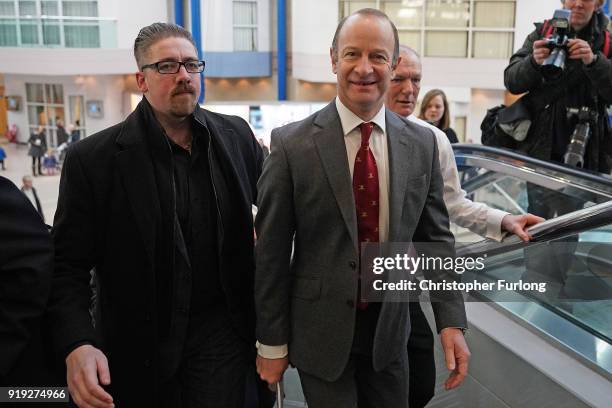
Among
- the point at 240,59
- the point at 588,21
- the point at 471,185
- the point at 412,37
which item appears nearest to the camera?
the point at 588,21

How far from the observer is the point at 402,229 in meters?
1.70

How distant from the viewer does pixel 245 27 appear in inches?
544

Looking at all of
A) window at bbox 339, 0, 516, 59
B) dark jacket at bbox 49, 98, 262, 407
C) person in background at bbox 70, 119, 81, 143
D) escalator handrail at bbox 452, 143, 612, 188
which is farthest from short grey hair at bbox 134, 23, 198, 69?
window at bbox 339, 0, 516, 59

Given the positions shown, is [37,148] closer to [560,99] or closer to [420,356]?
[560,99]

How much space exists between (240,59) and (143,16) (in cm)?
278

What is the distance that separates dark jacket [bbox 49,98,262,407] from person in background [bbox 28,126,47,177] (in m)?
9.01

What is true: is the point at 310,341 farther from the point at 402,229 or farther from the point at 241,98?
the point at 241,98

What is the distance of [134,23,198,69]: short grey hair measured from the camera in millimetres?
1882

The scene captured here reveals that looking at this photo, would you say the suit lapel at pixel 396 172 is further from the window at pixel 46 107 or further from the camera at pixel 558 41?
the window at pixel 46 107

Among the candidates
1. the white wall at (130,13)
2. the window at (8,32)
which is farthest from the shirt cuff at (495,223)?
the window at (8,32)

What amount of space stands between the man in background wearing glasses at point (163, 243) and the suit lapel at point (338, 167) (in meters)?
0.42

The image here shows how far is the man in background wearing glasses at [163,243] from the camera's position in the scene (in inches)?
72.1

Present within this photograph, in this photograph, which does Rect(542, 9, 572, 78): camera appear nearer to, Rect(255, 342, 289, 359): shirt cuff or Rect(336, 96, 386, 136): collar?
Rect(336, 96, 386, 136): collar

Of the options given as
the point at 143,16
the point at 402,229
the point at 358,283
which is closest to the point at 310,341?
the point at 358,283
